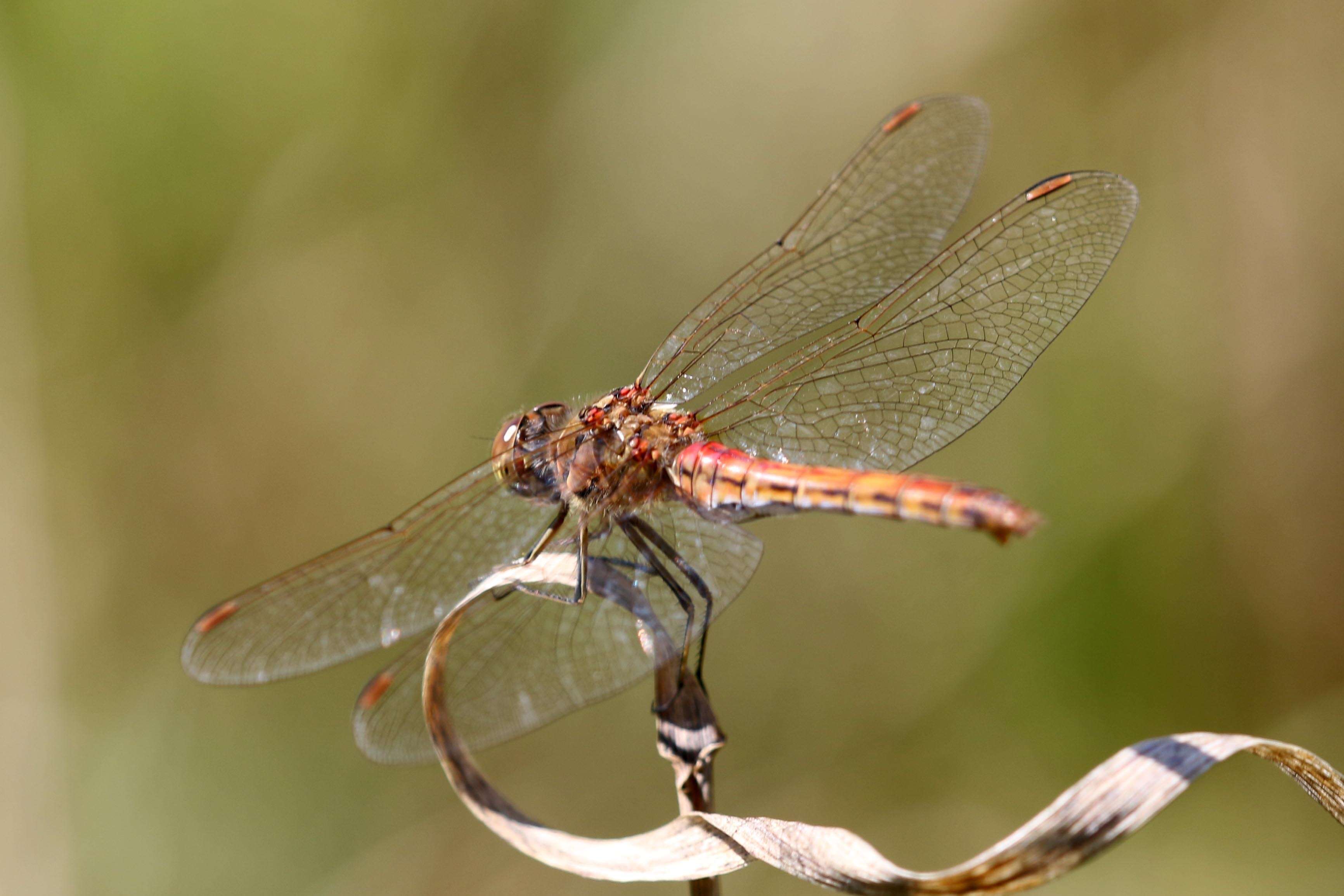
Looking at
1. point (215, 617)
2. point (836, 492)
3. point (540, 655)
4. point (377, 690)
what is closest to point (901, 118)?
point (836, 492)

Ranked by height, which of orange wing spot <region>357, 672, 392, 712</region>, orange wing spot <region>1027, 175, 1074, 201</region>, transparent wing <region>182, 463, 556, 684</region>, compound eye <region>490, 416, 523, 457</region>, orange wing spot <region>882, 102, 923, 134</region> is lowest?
orange wing spot <region>357, 672, 392, 712</region>

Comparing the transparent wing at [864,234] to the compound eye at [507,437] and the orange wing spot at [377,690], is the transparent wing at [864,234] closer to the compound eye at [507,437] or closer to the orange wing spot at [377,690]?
the compound eye at [507,437]

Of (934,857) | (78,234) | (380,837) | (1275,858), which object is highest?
(78,234)

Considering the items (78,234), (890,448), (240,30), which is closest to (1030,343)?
(890,448)

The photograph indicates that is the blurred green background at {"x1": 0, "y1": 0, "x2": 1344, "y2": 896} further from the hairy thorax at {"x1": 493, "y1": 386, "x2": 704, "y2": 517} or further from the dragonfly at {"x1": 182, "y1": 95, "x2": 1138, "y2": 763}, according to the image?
the hairy thorax at {"x1": 493, "y1": 386, "x2": 704, "y2": 517}

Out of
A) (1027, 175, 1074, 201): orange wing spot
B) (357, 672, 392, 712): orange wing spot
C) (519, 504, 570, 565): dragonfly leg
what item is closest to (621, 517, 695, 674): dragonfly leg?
(519, 504, 570, 565): dragonfly leg

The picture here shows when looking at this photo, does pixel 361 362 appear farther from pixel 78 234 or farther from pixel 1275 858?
pixel 1275 858
